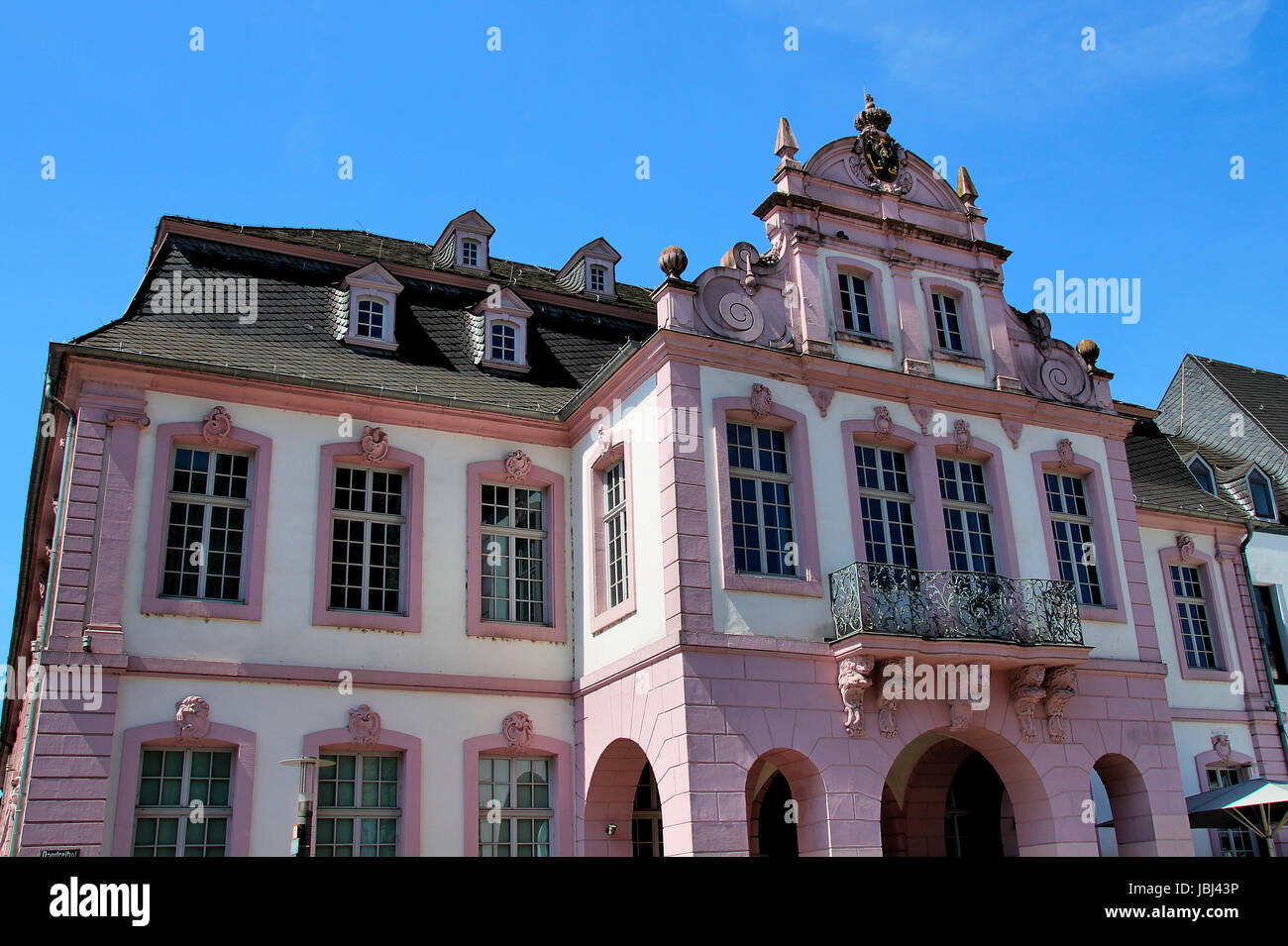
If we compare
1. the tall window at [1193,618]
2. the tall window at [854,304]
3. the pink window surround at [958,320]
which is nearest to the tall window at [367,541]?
the tall window at [854,304]

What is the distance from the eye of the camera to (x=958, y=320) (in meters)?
16.9

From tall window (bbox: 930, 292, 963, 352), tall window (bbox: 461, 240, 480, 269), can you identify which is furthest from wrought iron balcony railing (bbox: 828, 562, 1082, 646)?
tall window (bbox: 461, 240, 480, 269)

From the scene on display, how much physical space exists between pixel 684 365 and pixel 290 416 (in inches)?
204

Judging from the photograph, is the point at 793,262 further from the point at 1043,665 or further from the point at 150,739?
the point at 150,739

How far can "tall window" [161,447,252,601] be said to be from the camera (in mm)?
13742

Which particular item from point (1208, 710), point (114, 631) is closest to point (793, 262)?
point (114, 631)

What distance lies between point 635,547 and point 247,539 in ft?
15.9

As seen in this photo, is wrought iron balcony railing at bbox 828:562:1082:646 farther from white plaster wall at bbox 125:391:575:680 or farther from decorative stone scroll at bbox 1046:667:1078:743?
white plaster wall at bbox 125:391:575:680

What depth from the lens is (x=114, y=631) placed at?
12.9 meters

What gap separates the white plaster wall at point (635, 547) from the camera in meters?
13.7

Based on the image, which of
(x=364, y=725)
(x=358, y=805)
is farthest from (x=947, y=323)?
(x=358, y=805)

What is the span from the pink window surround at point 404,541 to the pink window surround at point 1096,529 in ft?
28.6

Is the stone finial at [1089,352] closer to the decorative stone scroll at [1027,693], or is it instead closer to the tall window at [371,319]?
the decorative stone scroll at [1027,693]

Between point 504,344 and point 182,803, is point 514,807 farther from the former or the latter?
Answer: point 504,344
